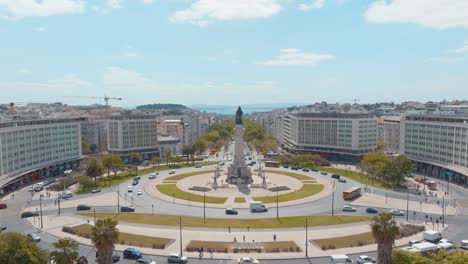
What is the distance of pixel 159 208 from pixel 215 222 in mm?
18706

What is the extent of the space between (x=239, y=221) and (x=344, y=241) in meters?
22.8

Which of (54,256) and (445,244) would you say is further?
(445,244)

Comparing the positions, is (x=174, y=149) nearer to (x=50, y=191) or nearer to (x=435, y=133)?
(x=50, y=191)

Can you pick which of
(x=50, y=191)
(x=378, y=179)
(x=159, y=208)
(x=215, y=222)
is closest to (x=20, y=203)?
(x=50, y=191)

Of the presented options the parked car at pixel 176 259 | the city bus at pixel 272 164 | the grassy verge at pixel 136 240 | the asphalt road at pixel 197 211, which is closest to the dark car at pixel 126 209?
the asphalt road at pixel 197 211

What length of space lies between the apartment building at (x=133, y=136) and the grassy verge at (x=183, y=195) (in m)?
A: 64.6

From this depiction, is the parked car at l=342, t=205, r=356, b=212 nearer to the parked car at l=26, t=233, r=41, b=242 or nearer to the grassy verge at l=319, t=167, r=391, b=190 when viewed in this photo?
the grassy verge at l=319, t=167, r=391, b=190

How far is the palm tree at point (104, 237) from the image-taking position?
4753cm

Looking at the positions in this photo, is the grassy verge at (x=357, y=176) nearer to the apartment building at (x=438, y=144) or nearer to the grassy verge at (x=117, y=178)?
the apartment building at (x=438, y=144)

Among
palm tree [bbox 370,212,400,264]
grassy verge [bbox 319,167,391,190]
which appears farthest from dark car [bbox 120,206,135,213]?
grassy verge [bbox 319,167,391,190]

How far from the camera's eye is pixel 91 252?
65062 millimetres

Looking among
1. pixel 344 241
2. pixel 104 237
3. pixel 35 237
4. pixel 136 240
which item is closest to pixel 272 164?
pixel 344 241

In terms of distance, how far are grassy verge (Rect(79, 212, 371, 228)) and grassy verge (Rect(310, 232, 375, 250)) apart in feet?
29.9

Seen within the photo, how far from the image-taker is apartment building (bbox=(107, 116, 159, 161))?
176750 mm
